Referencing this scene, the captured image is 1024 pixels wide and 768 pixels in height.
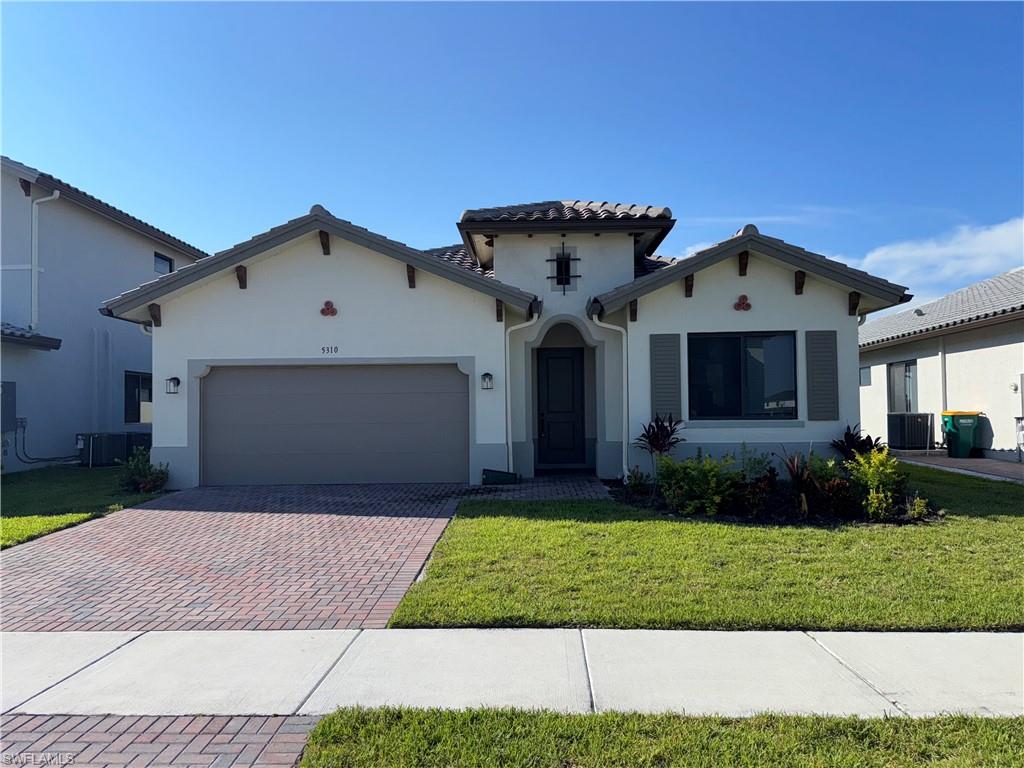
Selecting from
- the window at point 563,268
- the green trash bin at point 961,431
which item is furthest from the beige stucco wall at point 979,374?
the window at point 563,268

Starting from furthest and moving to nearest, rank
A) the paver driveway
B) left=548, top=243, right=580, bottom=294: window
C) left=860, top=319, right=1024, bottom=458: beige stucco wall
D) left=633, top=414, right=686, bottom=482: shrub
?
left=860, top=319, right=1024, bottom=458: beige stucco wall < left=548, top=243, right=580, bottom=294: window < left=633, top=414, right=686, bottom=482: shrub < the paver driveway

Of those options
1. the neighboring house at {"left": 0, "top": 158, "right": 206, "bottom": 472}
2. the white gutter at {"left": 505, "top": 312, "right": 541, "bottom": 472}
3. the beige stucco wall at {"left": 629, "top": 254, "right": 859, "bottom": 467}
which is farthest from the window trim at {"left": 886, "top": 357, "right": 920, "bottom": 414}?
the neighboring house at {"left": 0, "top": 158, "right": 206, "bottom": 472}

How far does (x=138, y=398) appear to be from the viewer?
1903 cm

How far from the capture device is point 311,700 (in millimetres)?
3988

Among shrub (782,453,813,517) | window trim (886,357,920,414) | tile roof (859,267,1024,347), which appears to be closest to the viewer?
shrub (782,453,813,517)

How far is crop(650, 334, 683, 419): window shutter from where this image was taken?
11633 mm

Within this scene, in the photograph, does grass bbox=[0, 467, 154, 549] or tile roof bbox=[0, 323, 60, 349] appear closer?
grass bbox=[0, 467, 154, 549]

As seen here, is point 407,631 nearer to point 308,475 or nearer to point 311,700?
point 311,700

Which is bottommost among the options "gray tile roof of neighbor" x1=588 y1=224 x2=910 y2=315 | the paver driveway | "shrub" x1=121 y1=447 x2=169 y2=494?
the paver driveway

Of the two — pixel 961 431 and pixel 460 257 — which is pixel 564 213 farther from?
pixel 961 431

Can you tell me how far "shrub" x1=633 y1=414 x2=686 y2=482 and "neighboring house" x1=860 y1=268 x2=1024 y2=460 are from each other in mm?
8148

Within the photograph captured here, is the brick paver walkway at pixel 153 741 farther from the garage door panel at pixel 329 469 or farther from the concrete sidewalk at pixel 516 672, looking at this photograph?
the garage door panel at pixel 329 469

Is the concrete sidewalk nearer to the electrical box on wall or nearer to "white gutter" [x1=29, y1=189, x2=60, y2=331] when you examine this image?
the electrical box on wall

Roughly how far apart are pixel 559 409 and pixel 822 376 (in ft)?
16.6
